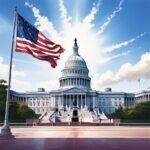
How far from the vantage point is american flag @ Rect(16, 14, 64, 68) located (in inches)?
1604

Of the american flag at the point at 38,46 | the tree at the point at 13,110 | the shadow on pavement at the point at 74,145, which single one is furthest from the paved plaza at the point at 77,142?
the tree at the point at 13,110

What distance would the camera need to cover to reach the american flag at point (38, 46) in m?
40.8

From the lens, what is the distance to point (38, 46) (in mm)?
41031

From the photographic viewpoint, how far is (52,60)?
40.8m

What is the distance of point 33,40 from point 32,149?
52.9 feet

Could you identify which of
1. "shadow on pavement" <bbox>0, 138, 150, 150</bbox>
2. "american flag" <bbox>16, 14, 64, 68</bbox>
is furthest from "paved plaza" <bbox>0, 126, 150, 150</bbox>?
"american flag" <bbox>16, 14, 64, 68</bbox>

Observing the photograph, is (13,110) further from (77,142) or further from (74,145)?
(74,145)

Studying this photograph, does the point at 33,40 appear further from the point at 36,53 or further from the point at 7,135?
the point at 7,135

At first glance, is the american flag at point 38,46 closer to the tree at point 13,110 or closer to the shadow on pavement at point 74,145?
the shadow on pavement at point 74,145

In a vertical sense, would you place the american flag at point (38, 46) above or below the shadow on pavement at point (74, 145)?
above

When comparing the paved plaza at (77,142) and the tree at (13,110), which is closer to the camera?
the paved plaza at (77,142)

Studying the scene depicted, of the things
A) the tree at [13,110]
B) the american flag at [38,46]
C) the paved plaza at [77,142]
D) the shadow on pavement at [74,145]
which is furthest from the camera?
the tree at [13,110]

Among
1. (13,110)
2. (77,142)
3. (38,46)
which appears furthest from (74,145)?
(13,110)

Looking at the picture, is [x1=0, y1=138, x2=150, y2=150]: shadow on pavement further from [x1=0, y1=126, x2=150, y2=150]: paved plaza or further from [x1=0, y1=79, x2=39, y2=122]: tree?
[x1=0, y1=79, x2=39, y2=122]: tree
